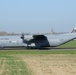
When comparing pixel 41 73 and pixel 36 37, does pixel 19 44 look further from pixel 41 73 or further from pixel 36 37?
pixel 41 73

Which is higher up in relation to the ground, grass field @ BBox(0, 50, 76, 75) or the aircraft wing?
the aircraft wing

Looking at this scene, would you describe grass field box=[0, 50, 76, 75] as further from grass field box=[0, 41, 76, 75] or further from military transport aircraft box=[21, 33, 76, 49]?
military transport aircraft box=[21, 33, 76, 49]

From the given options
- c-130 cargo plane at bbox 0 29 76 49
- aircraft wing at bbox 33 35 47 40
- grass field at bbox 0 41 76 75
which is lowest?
grass field at bbox 0 41 76 75

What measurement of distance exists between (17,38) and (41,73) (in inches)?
1308

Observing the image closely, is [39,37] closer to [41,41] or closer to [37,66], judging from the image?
[41,41]

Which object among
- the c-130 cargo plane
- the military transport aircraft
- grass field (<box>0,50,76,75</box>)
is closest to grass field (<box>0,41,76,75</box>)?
grass field (<box>0,50,76,75</box>)

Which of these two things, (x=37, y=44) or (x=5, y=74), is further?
(x=37, y=44)

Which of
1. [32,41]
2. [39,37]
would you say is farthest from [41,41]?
[32,41]

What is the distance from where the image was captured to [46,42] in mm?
49562

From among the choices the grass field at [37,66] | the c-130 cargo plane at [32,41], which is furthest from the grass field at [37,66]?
the c-130 cargo plane at [32,41]

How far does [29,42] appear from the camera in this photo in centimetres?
4978

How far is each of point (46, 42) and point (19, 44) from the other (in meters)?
4.73

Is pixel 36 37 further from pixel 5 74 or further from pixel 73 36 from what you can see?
pixel 5 74

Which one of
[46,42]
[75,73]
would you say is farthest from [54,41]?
[75,73]
